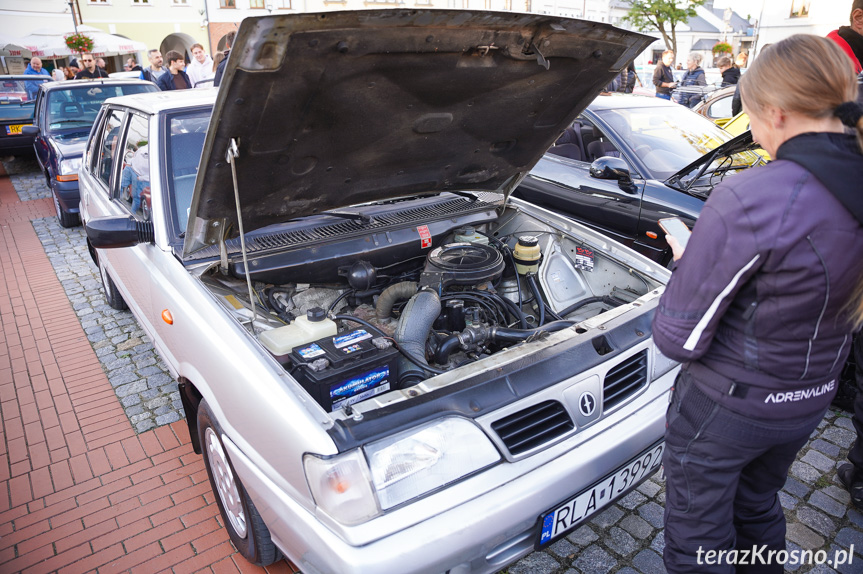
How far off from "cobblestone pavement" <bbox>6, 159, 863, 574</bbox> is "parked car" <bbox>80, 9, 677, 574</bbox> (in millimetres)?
400

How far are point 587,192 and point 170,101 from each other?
3.28 m

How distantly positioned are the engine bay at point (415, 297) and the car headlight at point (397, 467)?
1.23ft

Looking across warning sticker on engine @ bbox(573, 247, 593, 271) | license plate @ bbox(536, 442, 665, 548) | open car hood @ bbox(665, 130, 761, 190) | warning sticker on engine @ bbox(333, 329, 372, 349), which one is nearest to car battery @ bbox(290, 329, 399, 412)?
warning sticker on engine @ bbox(333, 329, 372, 349)

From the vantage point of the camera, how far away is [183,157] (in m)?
2.77

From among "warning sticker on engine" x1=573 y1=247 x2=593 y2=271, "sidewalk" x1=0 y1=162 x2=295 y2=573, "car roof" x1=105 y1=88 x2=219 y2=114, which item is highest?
"car roof" x1=105 y1=88 x2=219 y2=114

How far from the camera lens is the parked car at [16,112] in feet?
31.8

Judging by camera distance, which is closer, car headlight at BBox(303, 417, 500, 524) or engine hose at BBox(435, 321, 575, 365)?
car headlight at BBox(303, 417, 500, 524)

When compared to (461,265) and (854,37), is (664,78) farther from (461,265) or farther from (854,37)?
(461,265)

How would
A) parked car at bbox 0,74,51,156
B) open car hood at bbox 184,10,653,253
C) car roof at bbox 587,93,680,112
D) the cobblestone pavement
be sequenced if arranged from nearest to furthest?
open car hood at bbox 184,10,653,253 < the cobblestone pavement < car roof at bbox 587,93,680,112 < parked car at bbox 0,74,51,156

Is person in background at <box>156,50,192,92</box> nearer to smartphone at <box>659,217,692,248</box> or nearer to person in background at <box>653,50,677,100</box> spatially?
smartphone at <box>659,217,692,248</box>

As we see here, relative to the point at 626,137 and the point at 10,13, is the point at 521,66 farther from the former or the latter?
the point at 10,13

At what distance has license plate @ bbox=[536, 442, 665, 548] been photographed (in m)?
1.85

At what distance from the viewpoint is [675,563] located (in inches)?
69.5

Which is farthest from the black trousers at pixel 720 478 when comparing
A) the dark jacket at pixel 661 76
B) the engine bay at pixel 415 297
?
the dark jacket at pixel 661 76
